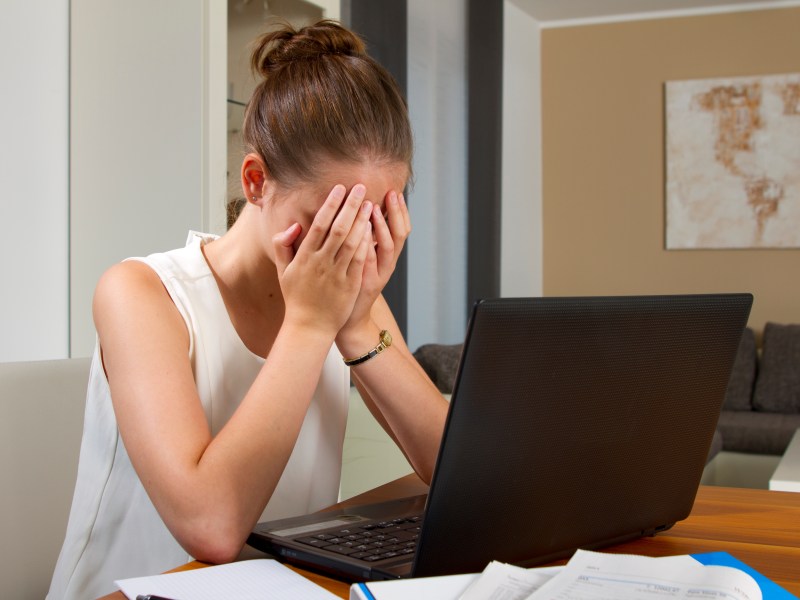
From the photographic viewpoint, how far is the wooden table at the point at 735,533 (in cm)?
84

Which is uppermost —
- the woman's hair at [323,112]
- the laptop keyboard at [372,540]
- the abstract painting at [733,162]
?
the abstract painting at [733,162]

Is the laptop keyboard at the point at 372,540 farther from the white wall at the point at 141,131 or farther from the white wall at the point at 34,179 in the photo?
the white wall at the point at 34,179

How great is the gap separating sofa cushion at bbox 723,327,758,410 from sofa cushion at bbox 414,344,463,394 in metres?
1.96

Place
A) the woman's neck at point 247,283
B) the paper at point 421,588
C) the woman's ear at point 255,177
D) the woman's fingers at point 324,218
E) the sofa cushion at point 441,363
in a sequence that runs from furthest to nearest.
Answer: the sofa cushion at point 441,363
the woman's neck at point 247,283
the woman's ear at point 255,177
the woman's fingers at point 324,218
the paper at point 421,588

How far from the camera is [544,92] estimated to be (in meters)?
5.88

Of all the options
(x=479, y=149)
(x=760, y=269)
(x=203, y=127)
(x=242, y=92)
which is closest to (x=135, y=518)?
(x=203, y=127)

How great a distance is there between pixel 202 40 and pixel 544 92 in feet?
12.9

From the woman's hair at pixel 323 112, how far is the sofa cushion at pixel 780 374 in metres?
4.18

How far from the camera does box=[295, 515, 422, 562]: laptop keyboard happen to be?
0.82 m

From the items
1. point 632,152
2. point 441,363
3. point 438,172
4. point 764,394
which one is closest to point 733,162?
point 632,152

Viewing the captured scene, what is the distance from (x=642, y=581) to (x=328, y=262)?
560mm

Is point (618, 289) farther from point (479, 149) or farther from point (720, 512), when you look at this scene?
point (720, 512)

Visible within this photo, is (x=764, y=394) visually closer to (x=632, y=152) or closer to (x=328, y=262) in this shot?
(x=632, y=152)

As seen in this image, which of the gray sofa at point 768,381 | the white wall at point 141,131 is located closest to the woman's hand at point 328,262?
the white wall at point 141,131
